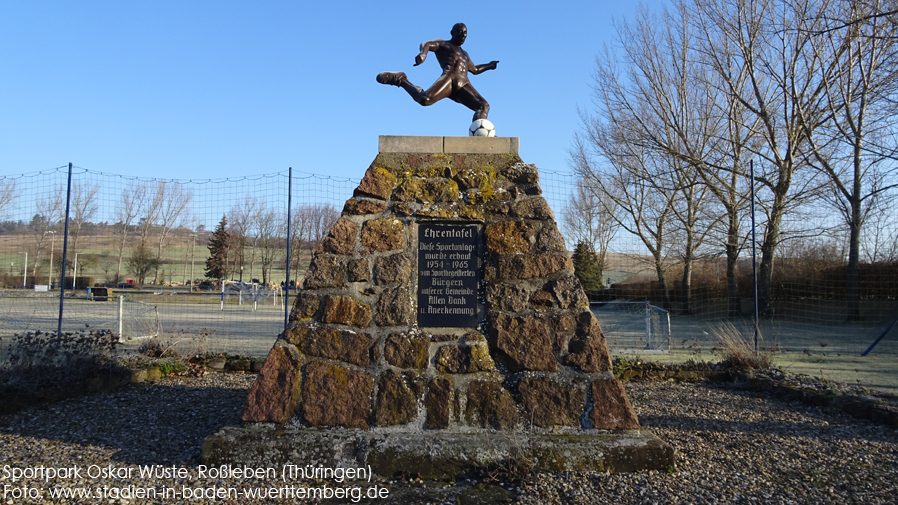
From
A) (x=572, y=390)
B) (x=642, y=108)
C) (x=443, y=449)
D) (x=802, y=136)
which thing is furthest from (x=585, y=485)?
(x=642, y=108)

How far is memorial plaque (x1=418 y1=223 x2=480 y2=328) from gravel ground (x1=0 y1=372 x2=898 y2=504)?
1006mm

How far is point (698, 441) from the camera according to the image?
3875 millimetres

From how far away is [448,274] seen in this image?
3.65 metres

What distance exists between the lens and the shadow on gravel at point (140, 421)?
12.0ft

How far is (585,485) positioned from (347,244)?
2.04 meters

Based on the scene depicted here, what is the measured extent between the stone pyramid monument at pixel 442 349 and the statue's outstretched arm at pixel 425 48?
2.74 feet

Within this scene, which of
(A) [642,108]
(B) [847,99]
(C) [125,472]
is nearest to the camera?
(C) [125,472]

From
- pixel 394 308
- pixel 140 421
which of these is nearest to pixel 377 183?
pixel 394 308

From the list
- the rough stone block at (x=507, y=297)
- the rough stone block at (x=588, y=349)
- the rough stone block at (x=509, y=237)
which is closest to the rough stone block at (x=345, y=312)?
the rough stone block at (x=507, y=297)

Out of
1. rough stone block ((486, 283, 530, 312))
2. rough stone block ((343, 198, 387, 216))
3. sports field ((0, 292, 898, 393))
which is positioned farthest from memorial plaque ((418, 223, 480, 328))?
sports field ((0, 292, 898, 393))

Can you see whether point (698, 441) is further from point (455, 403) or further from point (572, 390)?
point (455, 403)

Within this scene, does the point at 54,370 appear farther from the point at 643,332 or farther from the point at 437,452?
the point at 643,332

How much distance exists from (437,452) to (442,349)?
0.63 metres

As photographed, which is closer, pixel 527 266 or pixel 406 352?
pixel 406 352
